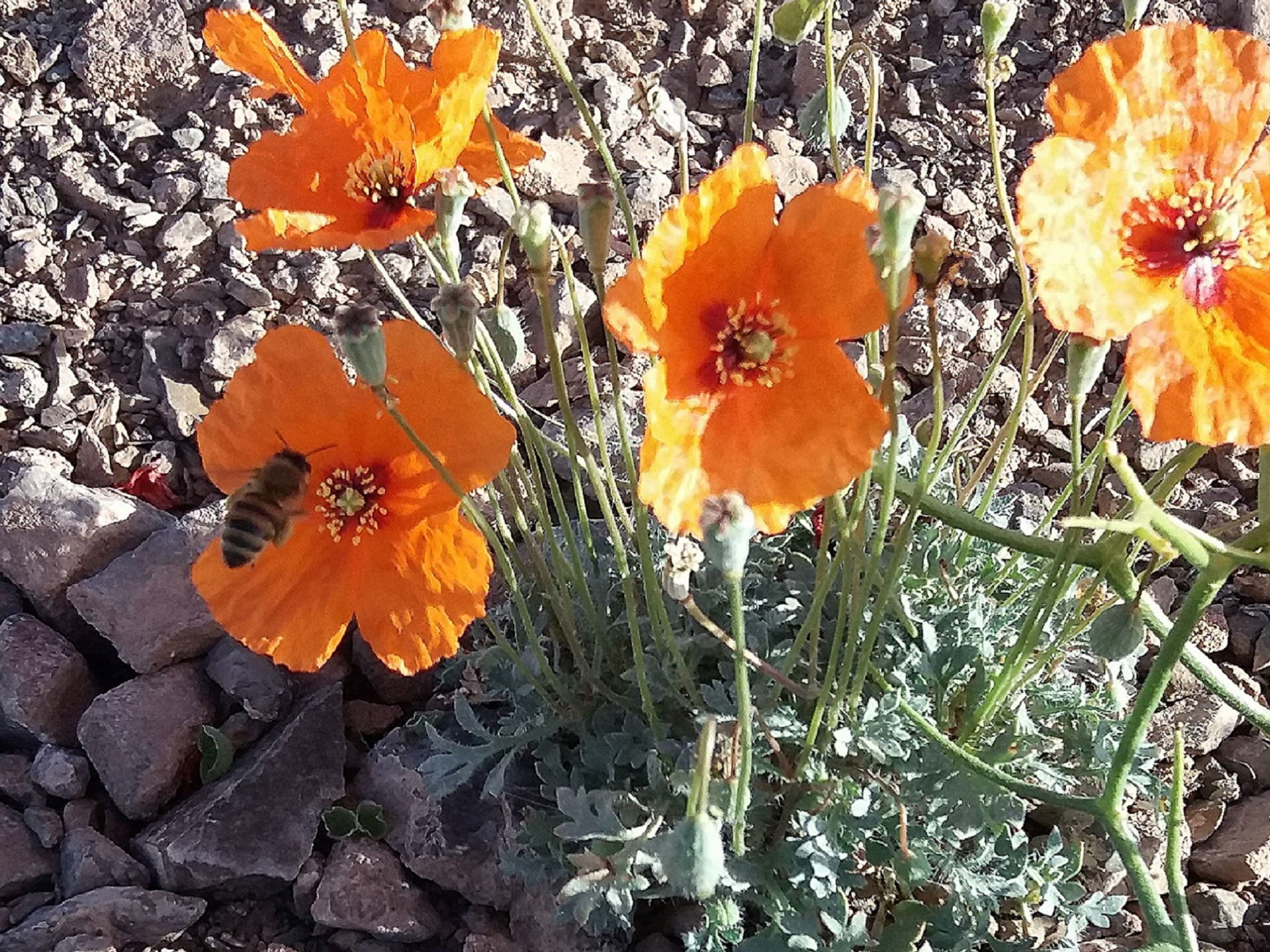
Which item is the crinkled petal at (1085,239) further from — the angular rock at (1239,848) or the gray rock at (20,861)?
the gray rock at (20,861)

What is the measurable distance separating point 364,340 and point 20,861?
1.67 meters

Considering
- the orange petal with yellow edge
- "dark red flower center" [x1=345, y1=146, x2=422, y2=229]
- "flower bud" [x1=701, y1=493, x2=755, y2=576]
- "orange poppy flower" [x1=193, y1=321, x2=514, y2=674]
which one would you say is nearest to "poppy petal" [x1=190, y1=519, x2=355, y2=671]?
"orange poppy flower" [x1=193, y1=321, x2=514, y2=674]

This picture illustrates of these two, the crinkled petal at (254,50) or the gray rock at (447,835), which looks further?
the gray rock at (447,835)

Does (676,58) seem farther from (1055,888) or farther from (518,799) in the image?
(1055,888)

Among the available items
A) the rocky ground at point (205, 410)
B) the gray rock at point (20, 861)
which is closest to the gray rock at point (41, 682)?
the rocky ground at point (205, 410)

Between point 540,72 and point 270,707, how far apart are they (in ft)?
6.72

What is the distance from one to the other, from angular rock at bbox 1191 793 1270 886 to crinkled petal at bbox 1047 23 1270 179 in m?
1.48

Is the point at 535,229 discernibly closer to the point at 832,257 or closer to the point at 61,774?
the point at 832,257

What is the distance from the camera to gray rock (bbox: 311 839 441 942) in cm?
233

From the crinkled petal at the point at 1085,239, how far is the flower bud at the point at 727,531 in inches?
17.6

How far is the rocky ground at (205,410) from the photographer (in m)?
2.40

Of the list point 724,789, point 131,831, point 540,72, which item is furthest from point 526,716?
point 540,72

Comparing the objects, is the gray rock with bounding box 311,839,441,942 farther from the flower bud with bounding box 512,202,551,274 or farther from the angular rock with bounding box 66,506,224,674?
the flower bud with bounding box 512,202,551,274

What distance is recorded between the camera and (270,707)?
2613mm
